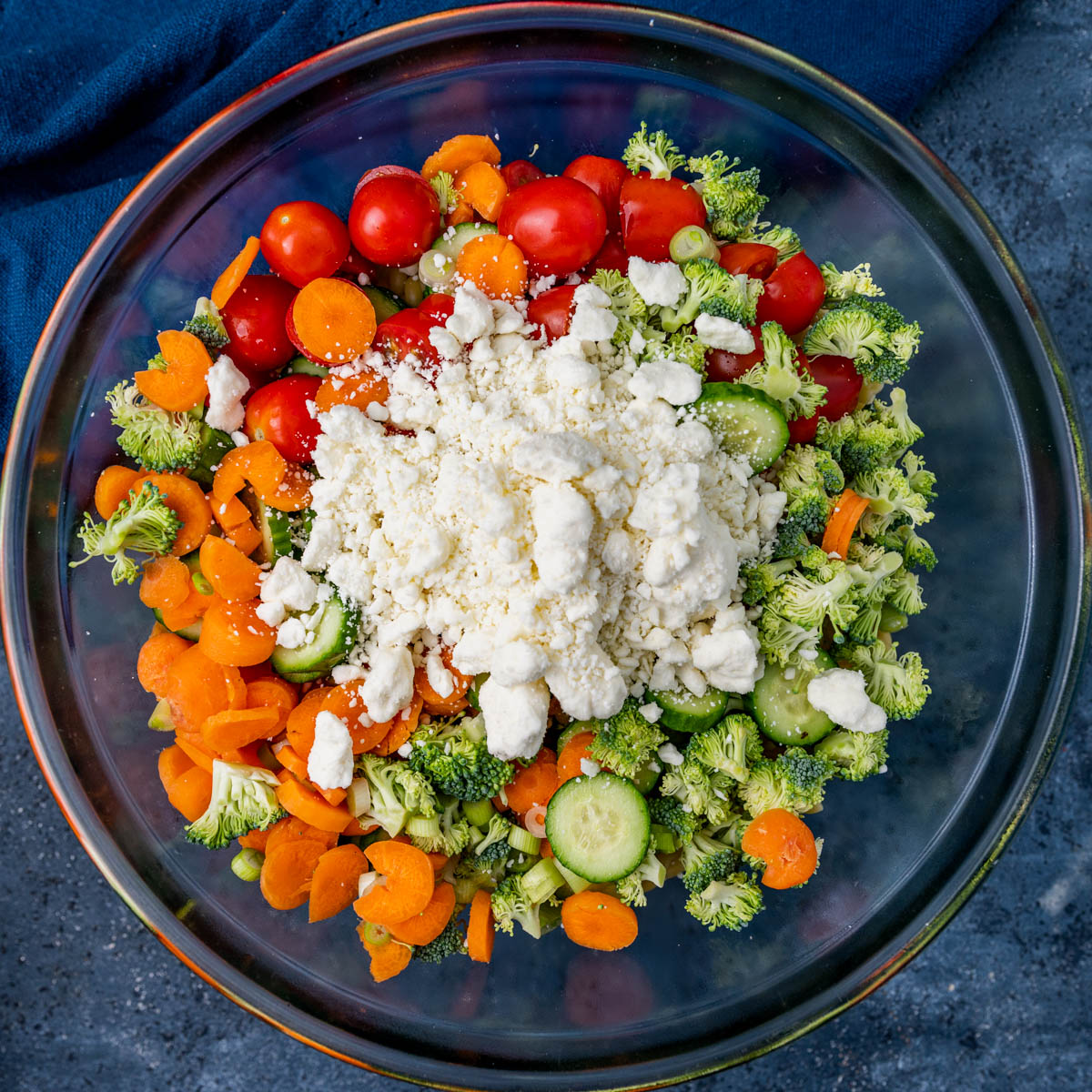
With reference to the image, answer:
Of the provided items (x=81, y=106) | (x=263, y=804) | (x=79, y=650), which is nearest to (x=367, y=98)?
(x=81, y=106)

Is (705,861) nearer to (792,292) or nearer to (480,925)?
(480,925)

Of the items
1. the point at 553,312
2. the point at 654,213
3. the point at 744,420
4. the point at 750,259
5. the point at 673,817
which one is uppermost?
the point at 654,213

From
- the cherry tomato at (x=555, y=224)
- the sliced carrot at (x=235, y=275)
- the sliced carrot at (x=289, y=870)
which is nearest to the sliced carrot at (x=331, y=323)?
the sliced carrot at (x=235, y=275)

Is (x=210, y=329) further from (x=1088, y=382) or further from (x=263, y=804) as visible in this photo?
(x=1088, y=382)

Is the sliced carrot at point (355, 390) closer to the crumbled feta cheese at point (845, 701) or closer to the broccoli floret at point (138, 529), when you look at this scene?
the broccoli floret at point (138, 529)

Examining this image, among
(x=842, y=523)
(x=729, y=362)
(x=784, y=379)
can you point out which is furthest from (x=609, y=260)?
(x=842, y=523)

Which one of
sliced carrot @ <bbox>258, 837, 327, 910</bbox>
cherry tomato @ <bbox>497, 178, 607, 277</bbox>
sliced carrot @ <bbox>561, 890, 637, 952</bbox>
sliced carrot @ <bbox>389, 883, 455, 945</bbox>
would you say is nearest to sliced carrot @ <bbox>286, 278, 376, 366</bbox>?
cherry tomato @ <bbox>497, 178, 607, 277</bbox>

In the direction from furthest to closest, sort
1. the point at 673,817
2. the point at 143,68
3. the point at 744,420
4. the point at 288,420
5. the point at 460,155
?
1. the point at 143,68
2. the point at 460,155
3. the point at 673,817
4. the point at 288,420
5. the point at 744,420

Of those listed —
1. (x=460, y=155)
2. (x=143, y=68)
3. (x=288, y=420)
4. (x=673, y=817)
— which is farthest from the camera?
(x=143, y=68)
